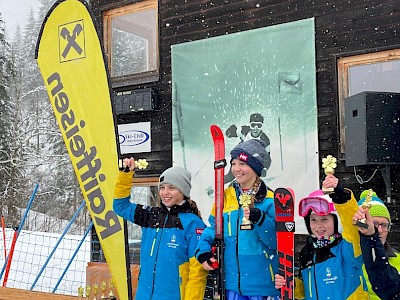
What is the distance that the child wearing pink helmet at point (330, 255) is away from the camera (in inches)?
128

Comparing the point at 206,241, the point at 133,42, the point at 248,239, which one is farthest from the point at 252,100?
the point at 248,239

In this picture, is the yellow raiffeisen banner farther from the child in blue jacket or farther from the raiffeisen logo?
the raiffeisen logo

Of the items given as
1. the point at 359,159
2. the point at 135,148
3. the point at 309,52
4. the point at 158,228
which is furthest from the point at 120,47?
the point at 158,228

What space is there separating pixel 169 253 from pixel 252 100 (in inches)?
134

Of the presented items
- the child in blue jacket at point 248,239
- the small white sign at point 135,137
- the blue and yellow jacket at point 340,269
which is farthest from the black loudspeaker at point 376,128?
the small white sign at point 135,137

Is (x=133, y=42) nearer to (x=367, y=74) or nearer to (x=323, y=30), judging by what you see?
(x=323, y=30)

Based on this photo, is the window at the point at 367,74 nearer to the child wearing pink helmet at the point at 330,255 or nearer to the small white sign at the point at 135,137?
the small white sign at the point at 135,137

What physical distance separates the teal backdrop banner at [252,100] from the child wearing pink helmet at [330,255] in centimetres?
316

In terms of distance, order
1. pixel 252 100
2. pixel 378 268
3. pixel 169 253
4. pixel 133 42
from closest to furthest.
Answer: pixel 378 268 < pixel 169 253 < pixel 252 100 < pixel 133 42

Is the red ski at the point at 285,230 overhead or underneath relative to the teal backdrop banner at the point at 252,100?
underneath

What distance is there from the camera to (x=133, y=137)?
8.52 m

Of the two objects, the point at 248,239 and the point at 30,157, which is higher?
the point at 30,157

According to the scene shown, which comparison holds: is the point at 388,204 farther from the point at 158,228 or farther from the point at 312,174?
the point at 158,228

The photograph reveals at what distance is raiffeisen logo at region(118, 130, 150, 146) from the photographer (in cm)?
838
